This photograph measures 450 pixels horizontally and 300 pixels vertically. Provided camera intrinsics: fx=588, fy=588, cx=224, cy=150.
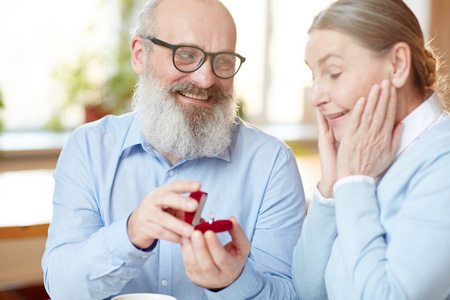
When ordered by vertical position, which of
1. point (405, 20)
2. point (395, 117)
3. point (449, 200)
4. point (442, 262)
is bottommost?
point (442, 262)

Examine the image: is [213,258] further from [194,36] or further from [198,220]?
[194,36]

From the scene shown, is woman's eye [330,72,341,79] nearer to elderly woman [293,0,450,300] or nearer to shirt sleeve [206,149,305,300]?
elderly woman [293,0,450,300]

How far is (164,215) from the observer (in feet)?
4.16

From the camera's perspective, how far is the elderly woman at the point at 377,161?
115 centimetres

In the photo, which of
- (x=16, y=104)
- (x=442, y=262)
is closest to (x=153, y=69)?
(x=442, y=262)

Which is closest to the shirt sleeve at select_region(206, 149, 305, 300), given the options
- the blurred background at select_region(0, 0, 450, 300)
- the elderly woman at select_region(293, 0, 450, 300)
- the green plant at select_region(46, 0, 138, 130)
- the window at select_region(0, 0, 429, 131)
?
the elderly woman at select_region(293, 0, 450, 300)

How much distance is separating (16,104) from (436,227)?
3546mm

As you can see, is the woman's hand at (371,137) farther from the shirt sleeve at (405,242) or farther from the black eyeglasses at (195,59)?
the black eyeglasses at (195,59)

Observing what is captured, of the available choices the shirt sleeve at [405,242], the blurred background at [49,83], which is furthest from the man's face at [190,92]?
the blurred background at [49,83]

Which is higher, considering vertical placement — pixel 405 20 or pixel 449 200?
pixel 405 20

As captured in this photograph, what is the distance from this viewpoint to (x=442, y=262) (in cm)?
114

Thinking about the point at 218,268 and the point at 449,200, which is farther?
the point at 218,268

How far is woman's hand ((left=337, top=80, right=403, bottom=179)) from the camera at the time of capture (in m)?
1.30

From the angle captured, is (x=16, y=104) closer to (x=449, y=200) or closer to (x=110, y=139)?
(x=110, y=139)
